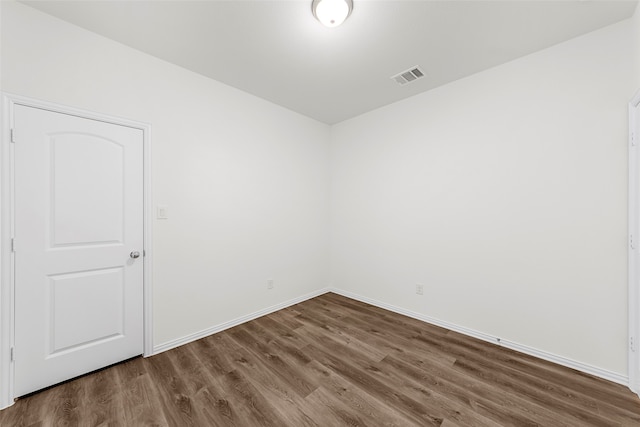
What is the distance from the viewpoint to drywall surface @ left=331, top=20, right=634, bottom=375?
6.53ft

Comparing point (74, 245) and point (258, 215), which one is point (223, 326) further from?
point (74, 245)

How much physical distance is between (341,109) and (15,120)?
319 cm

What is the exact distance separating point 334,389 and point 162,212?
86.7 inches

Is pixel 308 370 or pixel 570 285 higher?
pixel 570 285

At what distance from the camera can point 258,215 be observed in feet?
10.6

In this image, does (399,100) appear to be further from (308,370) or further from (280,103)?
(308,370)

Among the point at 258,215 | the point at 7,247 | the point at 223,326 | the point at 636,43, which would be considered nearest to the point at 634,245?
the point at 636,43

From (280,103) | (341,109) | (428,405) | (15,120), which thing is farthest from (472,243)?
(15,120)

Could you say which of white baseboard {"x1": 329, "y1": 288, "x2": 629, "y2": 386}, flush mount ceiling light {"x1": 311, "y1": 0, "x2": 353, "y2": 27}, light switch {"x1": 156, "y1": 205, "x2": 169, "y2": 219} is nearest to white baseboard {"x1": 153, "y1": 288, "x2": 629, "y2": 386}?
white baseboard {"x1": 329, "y1": 288, "x2": 629, "y2": 386}

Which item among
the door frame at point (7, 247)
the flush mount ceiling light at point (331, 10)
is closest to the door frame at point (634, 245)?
the flush mount ceiling light at point (331, 10)

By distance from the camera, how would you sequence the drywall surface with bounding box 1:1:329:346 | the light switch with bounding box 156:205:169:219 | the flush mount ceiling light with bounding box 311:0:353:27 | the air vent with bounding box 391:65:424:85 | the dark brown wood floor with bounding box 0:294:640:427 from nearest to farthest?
the dark brown wood floor with bounding box 0:294:640:427
the flush mount ceiling light with bounding box 311:0:353:27
the drywall surface with bounding box 1:1:329:346
the light switch with bounding box 156:205:169:219
the air vent with bounding box 391:65:424:85

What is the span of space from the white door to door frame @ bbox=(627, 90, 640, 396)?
13.1ft

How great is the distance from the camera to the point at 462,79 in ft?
9.02

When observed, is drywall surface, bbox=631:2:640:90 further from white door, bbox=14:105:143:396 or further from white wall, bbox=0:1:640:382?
white door, bbox=14:105:143:396
